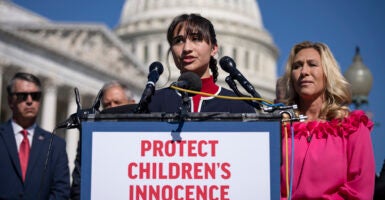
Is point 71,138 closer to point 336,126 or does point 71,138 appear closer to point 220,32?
point 220,32

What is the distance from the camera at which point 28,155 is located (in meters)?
7.42

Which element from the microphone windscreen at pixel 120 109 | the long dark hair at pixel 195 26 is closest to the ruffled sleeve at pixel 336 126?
the long dark hair at pixel 195 26

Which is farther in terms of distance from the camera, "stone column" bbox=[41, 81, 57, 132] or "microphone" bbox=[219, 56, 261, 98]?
"stone column" bbox=[41, 81, 57, 132]

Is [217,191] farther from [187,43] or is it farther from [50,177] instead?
[50,177]

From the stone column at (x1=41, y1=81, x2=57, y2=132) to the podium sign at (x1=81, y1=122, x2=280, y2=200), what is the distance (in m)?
45.0

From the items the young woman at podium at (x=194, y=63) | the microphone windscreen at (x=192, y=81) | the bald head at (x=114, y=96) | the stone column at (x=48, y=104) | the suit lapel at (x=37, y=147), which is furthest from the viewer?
the stone column at (x=48, y=104)

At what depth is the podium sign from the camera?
12.5ft

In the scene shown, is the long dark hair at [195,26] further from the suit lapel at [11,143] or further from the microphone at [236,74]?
the suit lapel at [11,143]

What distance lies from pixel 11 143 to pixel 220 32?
279ft

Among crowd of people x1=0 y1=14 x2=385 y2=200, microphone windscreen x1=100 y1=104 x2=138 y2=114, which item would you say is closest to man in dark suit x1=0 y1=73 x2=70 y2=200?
crowd of people x1=0 y1=14 x2=385 y2=200

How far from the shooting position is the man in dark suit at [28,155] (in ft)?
23.5

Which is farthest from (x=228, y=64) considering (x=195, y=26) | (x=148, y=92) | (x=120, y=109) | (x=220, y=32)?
(x=220, y=32)

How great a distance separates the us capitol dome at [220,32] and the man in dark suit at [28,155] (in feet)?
264

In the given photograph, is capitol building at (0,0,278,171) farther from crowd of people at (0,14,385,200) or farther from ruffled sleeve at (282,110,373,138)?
ruffled sleeve at (282,110,373,138)
